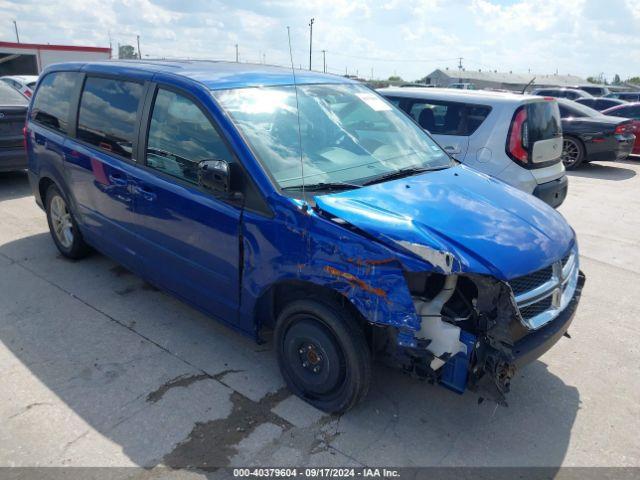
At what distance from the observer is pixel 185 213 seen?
336 cm

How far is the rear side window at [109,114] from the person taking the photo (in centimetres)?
385

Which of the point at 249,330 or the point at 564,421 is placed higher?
the point at 249,330

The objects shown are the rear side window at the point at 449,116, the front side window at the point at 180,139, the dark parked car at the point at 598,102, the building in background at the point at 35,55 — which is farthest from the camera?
the building in background at the point at 35,55

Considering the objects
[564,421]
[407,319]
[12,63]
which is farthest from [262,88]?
[12,63]

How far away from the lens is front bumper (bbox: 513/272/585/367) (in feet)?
8.89

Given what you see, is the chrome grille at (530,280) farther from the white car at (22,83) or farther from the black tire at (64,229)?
the white car at (22,83)

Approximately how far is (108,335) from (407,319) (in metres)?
2.44

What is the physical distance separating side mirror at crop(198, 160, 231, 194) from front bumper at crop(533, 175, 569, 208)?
4133mm

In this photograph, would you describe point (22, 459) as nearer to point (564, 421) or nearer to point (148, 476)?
point (148, 476)

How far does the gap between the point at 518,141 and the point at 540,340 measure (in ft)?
12.3

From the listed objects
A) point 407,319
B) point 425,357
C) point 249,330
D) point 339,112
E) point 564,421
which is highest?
point 339,112

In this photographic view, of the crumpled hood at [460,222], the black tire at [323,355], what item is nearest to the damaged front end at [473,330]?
the crumpled hood at [460,222]

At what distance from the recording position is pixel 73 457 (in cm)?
266

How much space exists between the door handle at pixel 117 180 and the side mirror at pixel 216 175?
3.68ft
